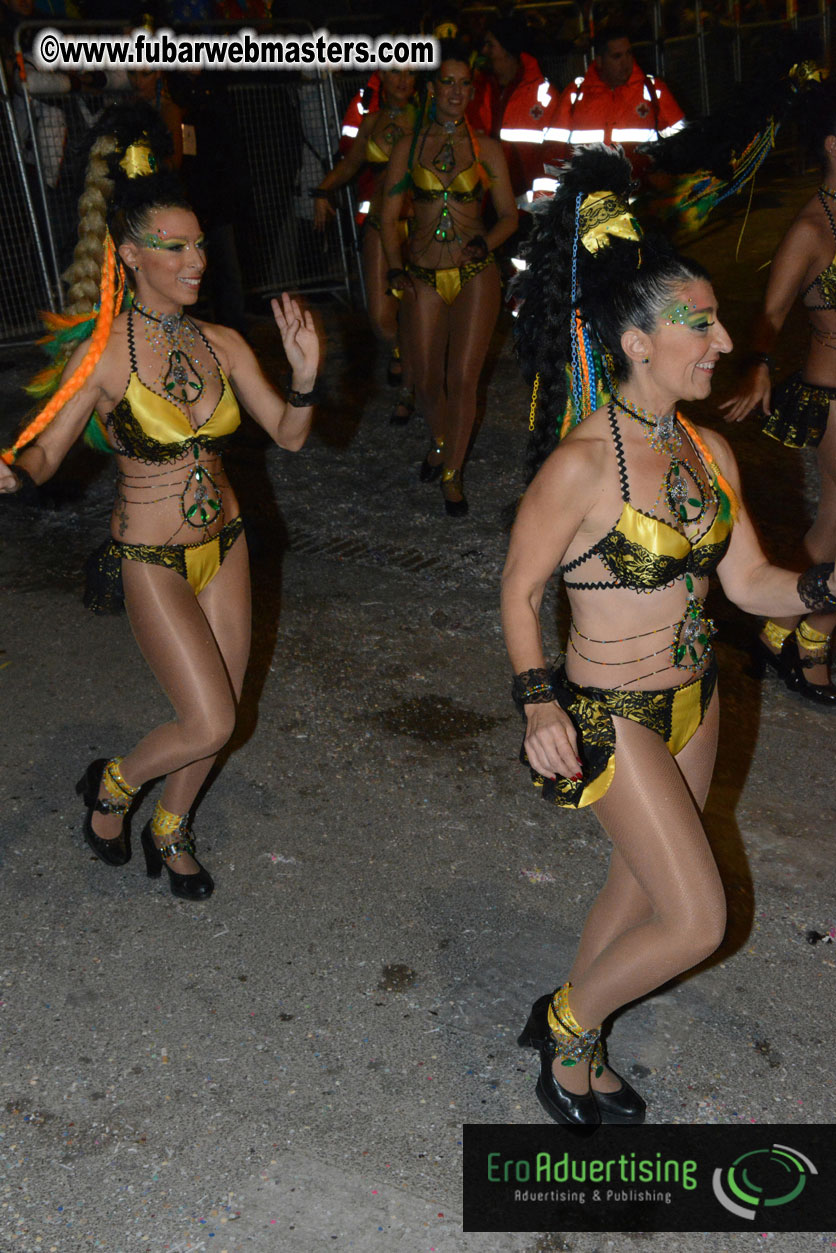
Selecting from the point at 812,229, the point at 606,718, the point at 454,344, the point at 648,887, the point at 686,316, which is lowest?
the point at 648,887

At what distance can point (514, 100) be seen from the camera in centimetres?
971

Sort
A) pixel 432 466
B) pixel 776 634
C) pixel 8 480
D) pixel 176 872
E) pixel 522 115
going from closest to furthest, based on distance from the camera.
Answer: pixel 8 480, pixel 176 872, pixel 776 634, pixel 432 466, pixel 522 115

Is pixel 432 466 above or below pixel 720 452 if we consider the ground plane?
below

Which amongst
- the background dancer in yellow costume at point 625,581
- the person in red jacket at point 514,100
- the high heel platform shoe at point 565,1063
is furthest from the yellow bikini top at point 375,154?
the high heel platform shoe at point 565,1063

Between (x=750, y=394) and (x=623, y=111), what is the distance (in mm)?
5076

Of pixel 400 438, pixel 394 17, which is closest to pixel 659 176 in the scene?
pixel 400 438

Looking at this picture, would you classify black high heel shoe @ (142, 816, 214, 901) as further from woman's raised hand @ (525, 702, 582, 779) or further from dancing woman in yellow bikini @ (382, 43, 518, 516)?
dancing woman in yellow bikini @ (382, 43, 518, 516)

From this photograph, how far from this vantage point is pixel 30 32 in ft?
31.5

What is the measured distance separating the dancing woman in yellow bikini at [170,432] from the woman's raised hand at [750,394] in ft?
5.45

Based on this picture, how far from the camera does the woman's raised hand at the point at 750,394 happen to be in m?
4.57

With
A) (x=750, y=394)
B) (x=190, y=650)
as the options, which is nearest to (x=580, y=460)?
(x=190, y=650)

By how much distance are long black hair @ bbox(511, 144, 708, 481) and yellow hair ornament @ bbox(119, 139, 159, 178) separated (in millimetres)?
1369

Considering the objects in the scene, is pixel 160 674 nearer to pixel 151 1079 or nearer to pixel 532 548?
pixel 151 1079

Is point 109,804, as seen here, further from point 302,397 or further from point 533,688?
point 533,688
